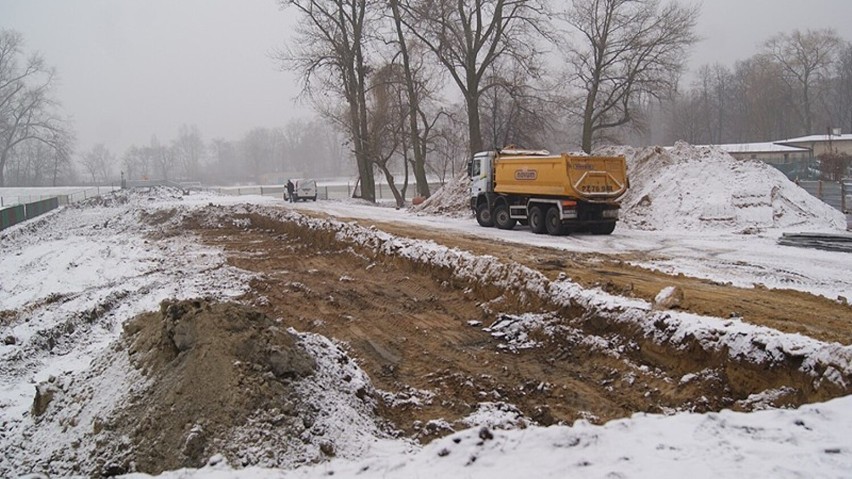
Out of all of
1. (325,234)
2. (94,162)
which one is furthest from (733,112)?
(94,162)

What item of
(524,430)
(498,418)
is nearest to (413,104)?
(498,418)

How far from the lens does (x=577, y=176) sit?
19.3 meters

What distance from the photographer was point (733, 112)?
9369cm

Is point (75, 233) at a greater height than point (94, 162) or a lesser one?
lesser

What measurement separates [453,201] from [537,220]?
10703 millimetres

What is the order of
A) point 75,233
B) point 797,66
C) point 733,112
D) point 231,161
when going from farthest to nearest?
1. point 231,161
2. point 733,112
3. point 797,66
4. point 75,233

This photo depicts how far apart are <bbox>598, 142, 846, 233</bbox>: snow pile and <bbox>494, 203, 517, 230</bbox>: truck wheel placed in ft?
14.2

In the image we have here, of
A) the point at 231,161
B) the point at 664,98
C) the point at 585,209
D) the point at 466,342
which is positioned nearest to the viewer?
the point at 466,342

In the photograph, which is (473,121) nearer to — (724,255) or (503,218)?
(503,218)

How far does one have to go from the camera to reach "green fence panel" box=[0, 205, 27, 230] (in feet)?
114

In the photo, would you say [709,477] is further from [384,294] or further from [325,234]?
[325,234]

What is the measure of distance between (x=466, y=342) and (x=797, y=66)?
3396 inches

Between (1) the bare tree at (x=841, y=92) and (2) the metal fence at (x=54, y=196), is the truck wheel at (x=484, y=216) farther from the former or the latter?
(1) the bare tree at (x=841, y=92)

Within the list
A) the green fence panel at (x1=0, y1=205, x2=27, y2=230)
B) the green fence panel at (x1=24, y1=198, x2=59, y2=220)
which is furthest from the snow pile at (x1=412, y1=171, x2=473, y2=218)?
the green fence panel at (x1=24, y1=198, x2=59, y2=220)
